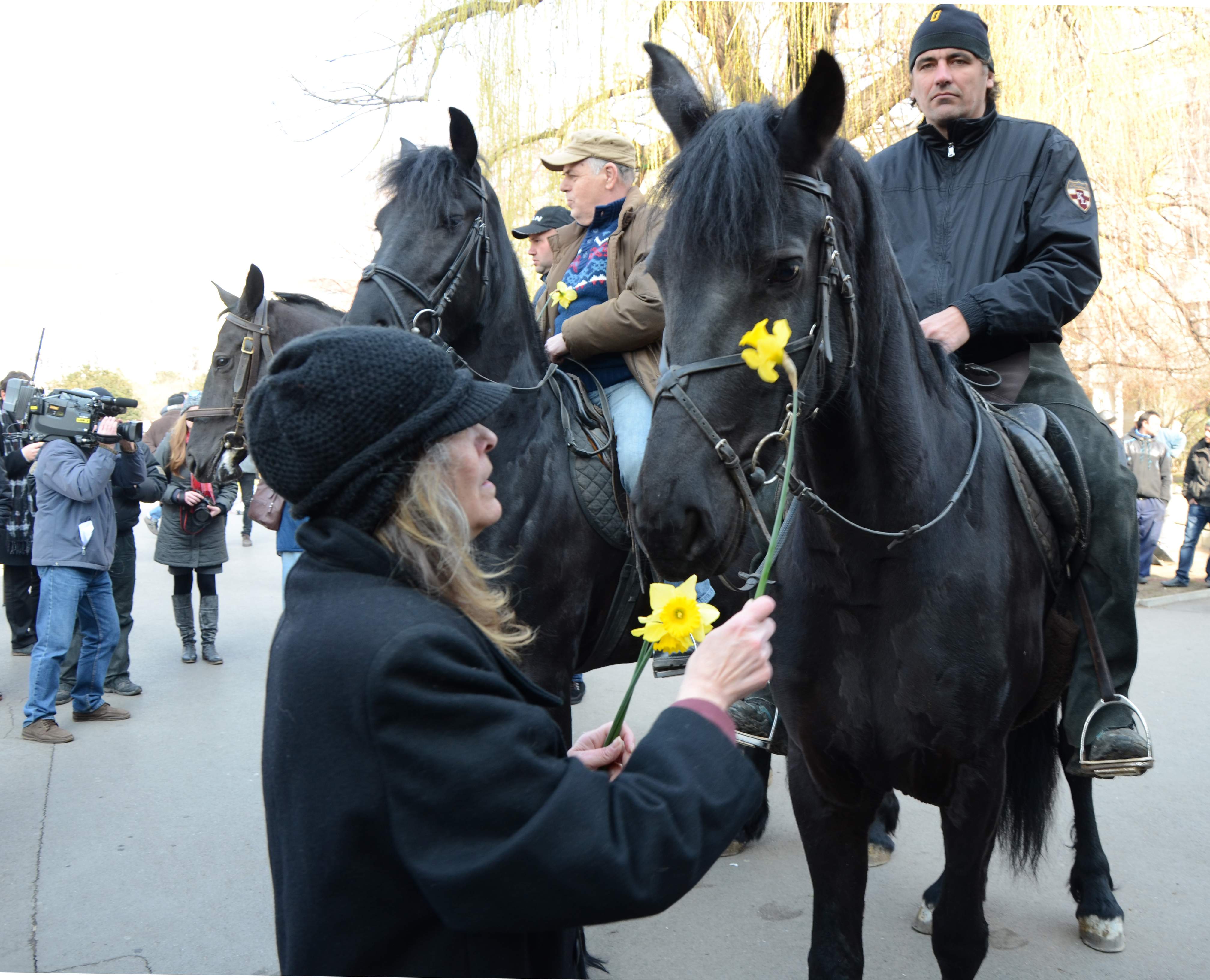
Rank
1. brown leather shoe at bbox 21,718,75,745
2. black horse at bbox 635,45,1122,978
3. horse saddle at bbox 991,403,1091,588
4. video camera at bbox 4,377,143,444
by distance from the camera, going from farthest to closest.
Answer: video camera at bbox 4,377,143,444
brown leather shoe at bbox 21,718,75,745
horse saddle at bbox 991,403,1091,588
black horse at bbox 635,45,1122,978

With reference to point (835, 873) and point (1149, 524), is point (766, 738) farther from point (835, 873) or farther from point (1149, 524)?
point (1149, 524)

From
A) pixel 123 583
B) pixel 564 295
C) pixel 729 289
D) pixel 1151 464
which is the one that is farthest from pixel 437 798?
pixel 1151 464

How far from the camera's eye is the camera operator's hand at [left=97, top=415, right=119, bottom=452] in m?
6.64

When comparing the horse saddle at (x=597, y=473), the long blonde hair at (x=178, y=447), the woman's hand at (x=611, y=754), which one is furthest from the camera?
the long blonde hair at (x=178, y=447)

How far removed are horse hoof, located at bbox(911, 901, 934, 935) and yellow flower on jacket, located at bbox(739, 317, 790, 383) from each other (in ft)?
9.11

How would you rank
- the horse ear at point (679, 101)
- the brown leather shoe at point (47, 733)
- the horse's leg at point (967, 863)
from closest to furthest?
the horse ear at point (679, 101), the horse's leg at point (967, 863), the brown leather shoe at point (47, 733)

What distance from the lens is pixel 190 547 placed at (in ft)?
27.6

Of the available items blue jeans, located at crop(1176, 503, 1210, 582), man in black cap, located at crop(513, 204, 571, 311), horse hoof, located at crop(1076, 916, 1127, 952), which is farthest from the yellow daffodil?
blue jeans, located at crop(1176, 503, 1210, 582)

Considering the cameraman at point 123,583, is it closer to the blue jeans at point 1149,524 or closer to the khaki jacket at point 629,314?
the khaki jacket at point 629,314

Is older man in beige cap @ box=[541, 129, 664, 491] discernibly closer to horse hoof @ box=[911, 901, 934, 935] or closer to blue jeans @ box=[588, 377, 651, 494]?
blue jeans @ box=[588, 377, 651, 494]

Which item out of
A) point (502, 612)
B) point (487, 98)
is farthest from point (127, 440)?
point (502, 612)

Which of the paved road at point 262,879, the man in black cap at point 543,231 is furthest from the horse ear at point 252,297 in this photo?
the paved road at point 262,879

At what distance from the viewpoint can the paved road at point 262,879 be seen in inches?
145

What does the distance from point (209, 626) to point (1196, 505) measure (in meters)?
11.4
